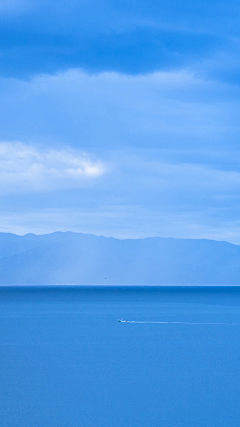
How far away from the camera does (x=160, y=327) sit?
172 feet

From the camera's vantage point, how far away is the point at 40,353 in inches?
1358

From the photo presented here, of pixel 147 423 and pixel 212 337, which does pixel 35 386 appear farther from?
pixel 212 337

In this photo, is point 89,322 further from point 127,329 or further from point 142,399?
point 142,399

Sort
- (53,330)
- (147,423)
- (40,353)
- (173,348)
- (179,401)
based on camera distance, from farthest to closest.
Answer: (53,330) → (173,348) → (40,353) → (179,401) → (147,423)

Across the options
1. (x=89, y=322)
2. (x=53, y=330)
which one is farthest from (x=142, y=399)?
(x=89, y=322)

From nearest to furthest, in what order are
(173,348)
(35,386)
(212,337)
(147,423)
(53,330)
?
(147,423) < (35,386) < (173,348) < (212,337) < (53,330)

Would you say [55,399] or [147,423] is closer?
[147,423]

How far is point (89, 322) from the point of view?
5828 cm

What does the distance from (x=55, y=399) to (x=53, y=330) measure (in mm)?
27416

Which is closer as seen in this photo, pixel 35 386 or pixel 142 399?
pixel 142 399

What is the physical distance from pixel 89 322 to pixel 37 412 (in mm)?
38178

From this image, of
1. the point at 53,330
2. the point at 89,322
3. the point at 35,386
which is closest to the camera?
the point at 35,386

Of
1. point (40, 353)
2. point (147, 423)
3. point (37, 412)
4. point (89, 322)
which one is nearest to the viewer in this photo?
point (147, 423)

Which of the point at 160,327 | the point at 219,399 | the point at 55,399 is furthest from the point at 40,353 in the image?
the point at 160,327
